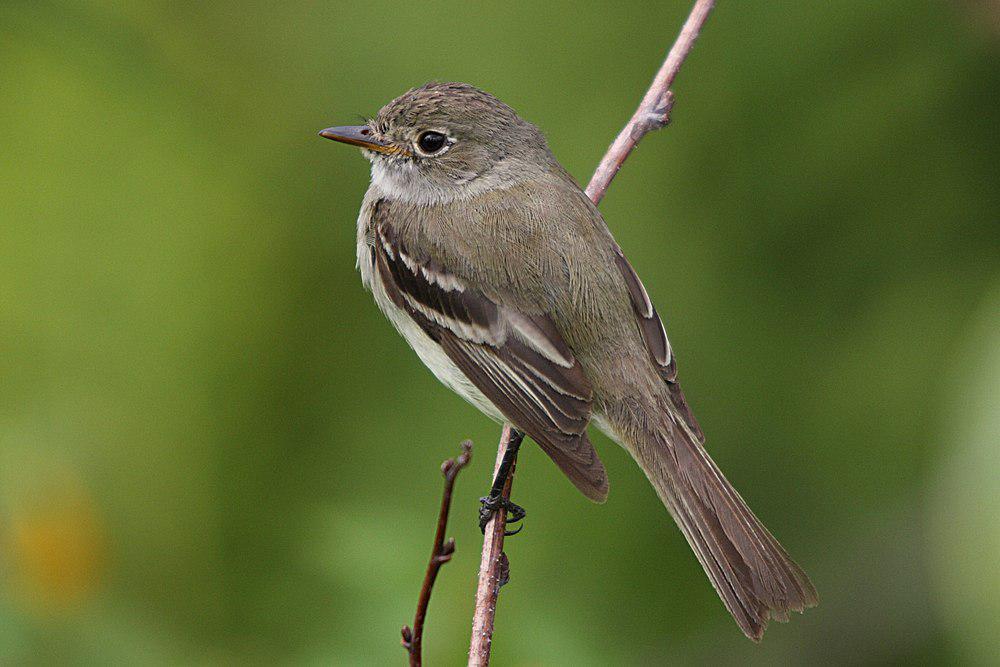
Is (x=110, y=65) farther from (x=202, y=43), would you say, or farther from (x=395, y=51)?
(x=395, y=51)

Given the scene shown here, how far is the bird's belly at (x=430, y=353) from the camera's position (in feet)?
11.4

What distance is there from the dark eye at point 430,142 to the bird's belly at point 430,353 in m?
0.43

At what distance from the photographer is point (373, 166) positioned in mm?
3891

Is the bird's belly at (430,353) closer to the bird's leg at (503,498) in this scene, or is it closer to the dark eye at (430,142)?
the bird's leg at (503,498)

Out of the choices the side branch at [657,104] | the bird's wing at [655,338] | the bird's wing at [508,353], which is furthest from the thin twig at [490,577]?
the side branch at [657,104]

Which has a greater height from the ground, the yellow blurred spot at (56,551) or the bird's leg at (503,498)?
the bird's leg at (503,498)

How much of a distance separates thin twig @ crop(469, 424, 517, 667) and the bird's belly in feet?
0.58

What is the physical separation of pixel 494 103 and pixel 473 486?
1.28 metres

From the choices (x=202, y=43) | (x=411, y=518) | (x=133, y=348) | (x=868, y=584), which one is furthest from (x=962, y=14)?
(x=133, y=348)

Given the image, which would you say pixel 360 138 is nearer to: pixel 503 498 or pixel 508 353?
pixel 508 353

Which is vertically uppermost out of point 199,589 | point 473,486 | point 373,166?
point 373,166

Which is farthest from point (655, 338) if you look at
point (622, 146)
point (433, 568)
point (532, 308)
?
point (433, 568)

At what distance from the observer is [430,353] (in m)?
3.62

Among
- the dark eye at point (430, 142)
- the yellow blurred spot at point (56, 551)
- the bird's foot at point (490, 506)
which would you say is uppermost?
the dark eye at point (430, 142)
